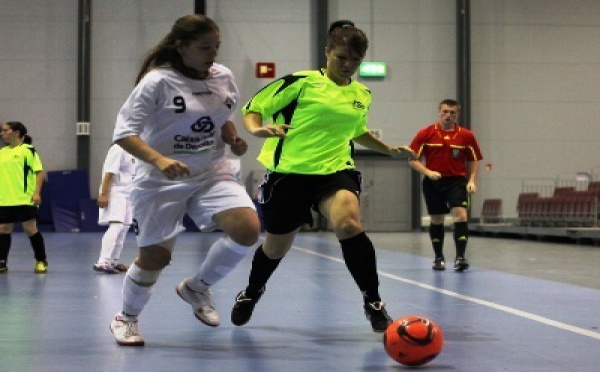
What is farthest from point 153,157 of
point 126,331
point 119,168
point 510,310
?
point 119,168

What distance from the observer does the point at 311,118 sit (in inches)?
223

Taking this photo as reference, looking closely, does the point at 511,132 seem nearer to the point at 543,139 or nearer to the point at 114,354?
the point at 543,139

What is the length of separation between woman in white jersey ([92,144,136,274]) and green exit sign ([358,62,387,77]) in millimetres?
17475

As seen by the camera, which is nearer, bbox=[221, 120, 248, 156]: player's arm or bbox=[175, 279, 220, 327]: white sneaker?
bbox=[221, 120, 248, 156]: player's arm

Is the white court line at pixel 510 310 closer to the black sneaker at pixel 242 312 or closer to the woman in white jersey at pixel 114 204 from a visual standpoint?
the black sneaker at pixel 242 312

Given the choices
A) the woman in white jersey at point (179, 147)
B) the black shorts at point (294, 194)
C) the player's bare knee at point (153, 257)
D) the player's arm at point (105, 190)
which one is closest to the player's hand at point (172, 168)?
the woman in white jersey at point (179, 147)

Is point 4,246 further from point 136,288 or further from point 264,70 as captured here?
point 264,70

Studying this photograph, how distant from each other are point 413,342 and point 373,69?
2353 cm

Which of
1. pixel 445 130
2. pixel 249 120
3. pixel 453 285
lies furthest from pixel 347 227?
pixel 445 130

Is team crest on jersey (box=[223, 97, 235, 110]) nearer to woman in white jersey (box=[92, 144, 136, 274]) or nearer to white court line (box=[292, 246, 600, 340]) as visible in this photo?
white court line (box=[292, 246, 600, 340])

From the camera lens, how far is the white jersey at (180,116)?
15.9 ft

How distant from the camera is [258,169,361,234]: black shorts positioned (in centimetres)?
561

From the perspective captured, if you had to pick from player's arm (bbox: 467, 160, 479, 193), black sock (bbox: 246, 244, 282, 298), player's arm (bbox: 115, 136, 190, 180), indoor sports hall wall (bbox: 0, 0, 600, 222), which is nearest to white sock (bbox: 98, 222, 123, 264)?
player's arm (bbox: 467, 160, 479, 193)

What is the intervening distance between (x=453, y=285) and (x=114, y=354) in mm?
4696
